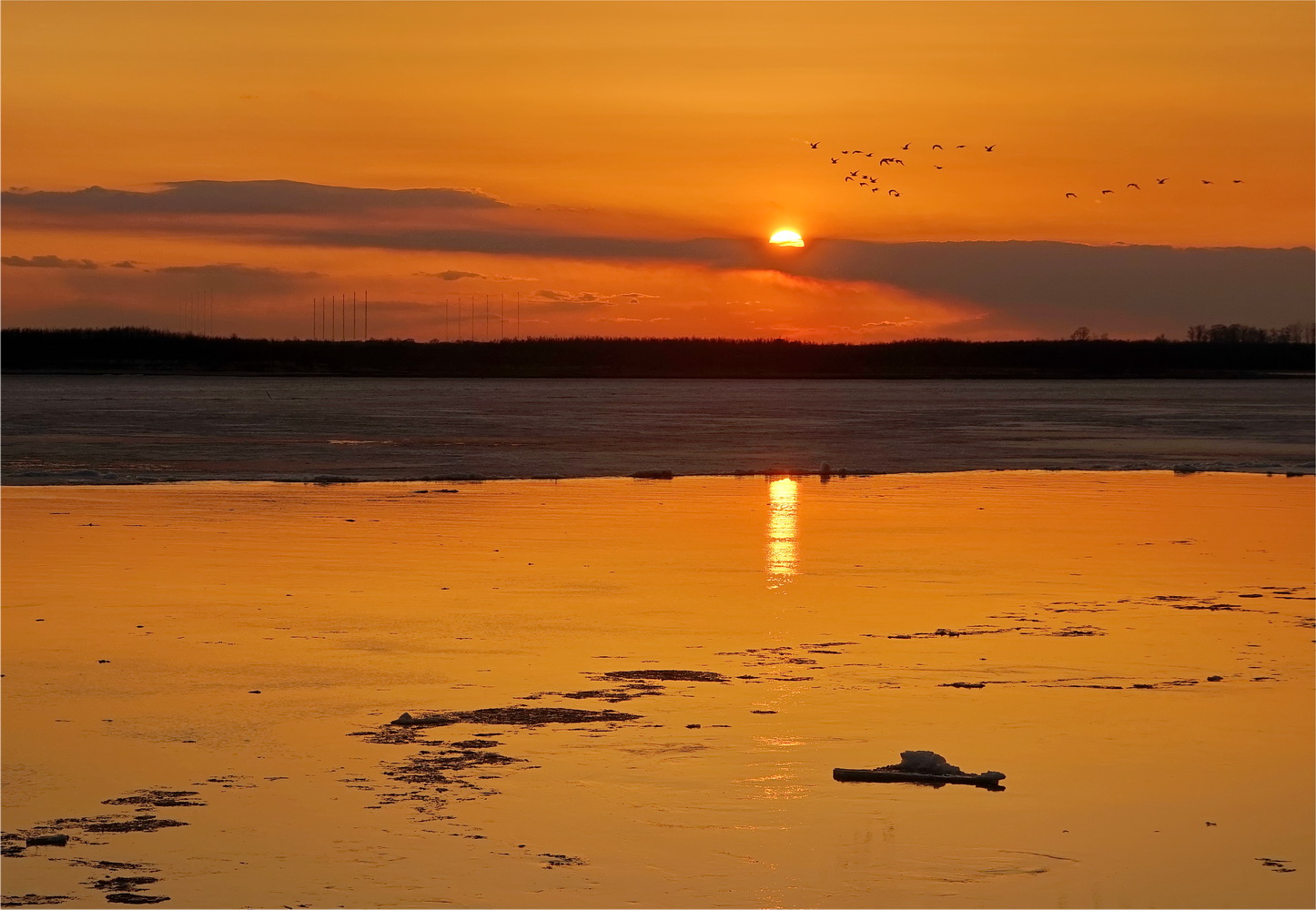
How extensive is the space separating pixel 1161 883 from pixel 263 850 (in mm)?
3871

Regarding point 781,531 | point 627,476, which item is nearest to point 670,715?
point 781,531

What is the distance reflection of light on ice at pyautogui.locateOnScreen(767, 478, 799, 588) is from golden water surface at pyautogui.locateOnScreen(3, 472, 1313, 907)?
14cm

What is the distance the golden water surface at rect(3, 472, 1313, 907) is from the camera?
6.79 metres

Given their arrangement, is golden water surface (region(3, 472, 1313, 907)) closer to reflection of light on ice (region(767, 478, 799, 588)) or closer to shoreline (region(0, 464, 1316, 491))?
reflection of light on ice (region(767, 478, 799, 588))

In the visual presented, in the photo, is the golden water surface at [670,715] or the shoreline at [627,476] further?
the shoreline at [627,476]

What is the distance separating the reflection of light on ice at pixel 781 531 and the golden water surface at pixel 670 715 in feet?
0.47

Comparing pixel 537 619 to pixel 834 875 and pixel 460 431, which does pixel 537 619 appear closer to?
pixel 834 875

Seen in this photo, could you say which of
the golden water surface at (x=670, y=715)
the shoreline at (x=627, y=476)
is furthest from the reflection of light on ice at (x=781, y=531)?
the shoreline at (x=627, y=476)

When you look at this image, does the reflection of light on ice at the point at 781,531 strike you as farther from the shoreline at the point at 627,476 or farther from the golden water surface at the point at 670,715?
the shoreline at the point at 627,476

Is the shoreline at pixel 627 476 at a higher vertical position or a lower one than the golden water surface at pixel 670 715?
higher

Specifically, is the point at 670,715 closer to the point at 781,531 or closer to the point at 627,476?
the point at 781,531

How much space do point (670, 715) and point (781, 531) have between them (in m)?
9.80

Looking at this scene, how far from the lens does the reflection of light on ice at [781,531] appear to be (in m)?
15.3

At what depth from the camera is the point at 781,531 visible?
18.9 meters
